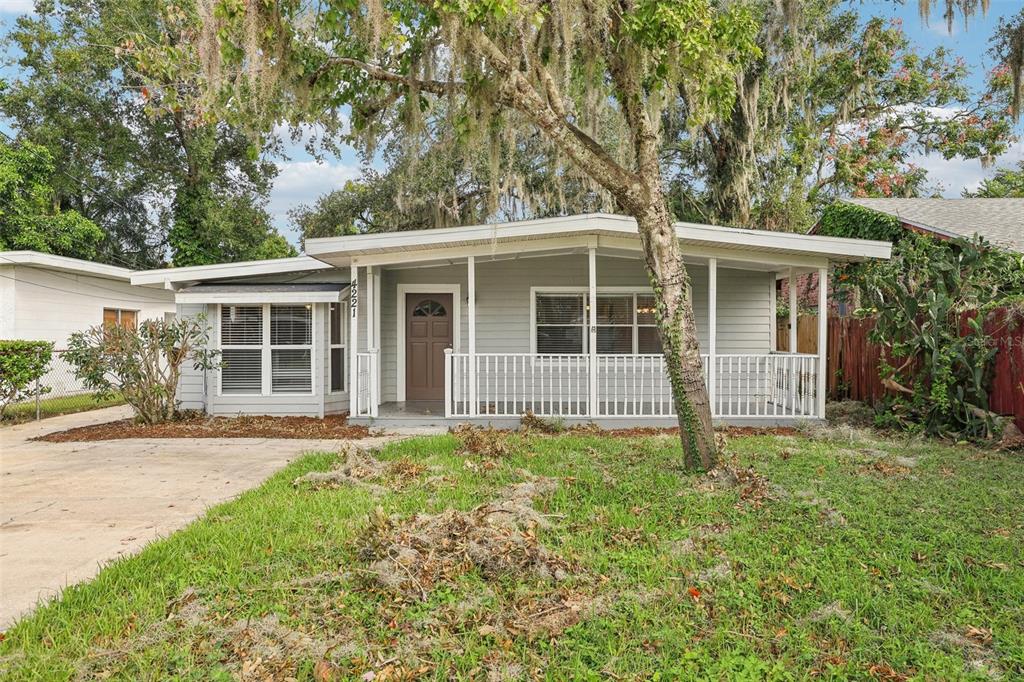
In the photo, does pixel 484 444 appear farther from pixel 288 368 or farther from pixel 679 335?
pixel 288 368

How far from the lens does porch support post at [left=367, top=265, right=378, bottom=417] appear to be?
28.0 feet

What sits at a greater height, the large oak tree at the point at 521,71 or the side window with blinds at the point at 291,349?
the large oak tree at the point at 521,71

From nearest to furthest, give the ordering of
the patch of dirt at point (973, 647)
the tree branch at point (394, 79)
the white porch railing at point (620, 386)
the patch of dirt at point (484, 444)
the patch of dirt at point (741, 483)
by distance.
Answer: the patch of dirt at point (973, 647) < the patch of dirt at point (741, 483) < the patch of dirt at point (484, 444) < the tree branch at point (394, 79) < the white porch railing at point (620, 386)

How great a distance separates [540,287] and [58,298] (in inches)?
417

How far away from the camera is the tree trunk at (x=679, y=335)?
16.9 feet

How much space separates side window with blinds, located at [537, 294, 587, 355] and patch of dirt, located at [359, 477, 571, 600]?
639 centimetres

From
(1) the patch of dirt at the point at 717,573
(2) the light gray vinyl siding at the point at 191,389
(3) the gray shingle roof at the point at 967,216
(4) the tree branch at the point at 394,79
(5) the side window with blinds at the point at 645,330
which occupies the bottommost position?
(1) the patch of dirt at the point at 717,573

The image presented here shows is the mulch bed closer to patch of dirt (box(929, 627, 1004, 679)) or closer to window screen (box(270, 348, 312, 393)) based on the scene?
window screen (box(270, 348, 312, 393))

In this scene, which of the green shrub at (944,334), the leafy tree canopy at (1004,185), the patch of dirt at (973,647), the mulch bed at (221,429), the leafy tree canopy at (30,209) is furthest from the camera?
the leafy tree canopy at (1004,185)

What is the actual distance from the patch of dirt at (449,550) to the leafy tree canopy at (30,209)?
52.9 ft

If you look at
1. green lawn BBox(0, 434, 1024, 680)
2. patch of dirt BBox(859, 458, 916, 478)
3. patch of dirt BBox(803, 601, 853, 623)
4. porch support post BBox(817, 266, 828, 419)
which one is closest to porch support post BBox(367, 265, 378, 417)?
green lawn BBox(0, 434, 1024, 680)

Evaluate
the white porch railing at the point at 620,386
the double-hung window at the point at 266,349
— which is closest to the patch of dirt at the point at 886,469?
the white porch railing at the point at 620,386

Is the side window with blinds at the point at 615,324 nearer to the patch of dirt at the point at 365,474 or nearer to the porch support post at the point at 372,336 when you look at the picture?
A: the porch support post at the point at 372,336

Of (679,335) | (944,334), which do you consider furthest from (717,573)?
(944,334)
